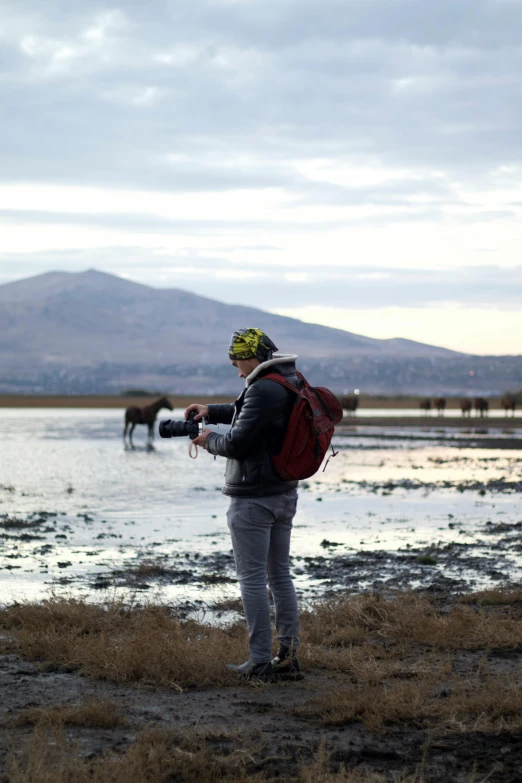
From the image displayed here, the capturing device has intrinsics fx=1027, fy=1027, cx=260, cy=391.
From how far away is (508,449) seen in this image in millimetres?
34656

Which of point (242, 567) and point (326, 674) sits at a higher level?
point (242, 567)

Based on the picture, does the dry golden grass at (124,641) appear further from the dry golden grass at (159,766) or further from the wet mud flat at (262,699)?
the dry golden grass at (159,766)

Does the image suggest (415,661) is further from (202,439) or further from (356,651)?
(202,439)

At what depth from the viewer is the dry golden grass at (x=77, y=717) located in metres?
5.44

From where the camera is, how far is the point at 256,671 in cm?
644

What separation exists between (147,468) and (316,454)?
19674 millimetres

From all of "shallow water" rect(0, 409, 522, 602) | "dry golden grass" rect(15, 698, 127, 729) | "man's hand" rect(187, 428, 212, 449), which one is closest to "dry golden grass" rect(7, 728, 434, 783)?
"dry golden grass" rect(15, 698, 127, 729)

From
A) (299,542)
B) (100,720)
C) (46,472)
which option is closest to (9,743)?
(100,720)

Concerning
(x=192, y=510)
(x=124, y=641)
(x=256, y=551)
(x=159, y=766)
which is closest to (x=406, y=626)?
(x=256, y=551)

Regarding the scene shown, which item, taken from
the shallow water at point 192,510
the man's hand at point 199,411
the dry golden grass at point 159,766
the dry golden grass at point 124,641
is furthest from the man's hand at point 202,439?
the shallow water at point 192,510

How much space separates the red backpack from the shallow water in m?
3.43

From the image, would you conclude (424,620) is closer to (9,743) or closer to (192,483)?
(9,743)

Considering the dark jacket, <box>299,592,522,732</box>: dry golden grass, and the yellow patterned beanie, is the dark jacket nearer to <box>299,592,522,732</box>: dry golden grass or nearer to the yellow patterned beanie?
the yellow patterned beanie

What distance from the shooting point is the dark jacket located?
6.25m
